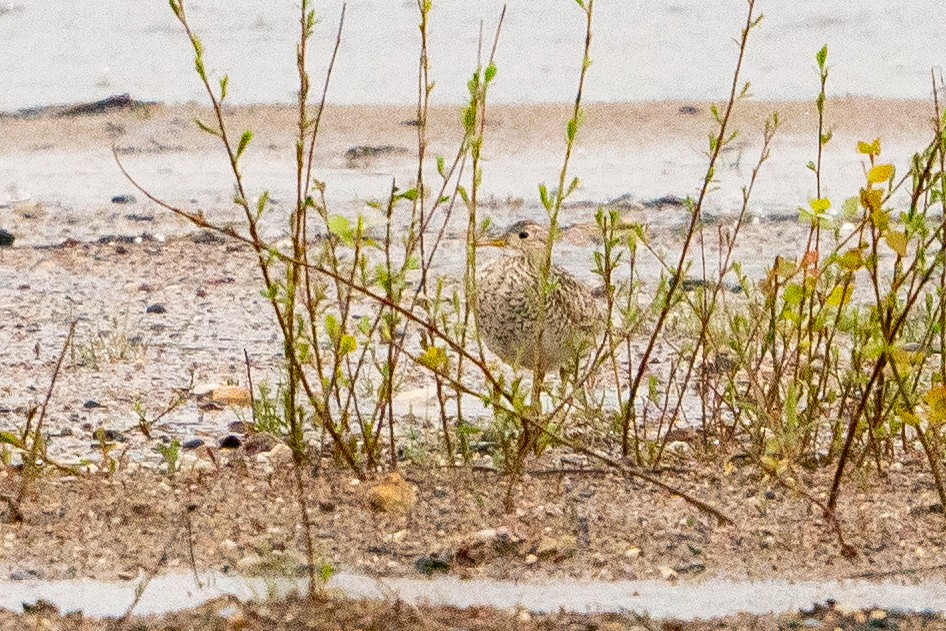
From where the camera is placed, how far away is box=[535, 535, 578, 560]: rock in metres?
3.79

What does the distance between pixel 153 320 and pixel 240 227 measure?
164 cm

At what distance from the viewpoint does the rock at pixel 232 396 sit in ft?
17.2

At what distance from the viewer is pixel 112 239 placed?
25.9ft

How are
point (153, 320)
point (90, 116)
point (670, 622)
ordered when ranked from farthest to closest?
point (90, 116) → point (153, 320) → point (670, 622)

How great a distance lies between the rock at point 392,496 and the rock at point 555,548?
15.4 inches

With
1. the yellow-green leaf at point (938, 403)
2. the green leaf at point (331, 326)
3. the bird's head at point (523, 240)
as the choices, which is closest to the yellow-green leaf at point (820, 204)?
the yellow-green leaf at point (938, 403)

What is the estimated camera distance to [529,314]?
557 centimetres

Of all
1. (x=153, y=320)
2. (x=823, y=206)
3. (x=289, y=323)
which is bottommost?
(x=153, y=320)

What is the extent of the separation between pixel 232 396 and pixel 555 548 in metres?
1.79

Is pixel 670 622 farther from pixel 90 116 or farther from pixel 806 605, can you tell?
pixel 90 116

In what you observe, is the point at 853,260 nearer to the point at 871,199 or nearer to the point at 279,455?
the point at 871,199

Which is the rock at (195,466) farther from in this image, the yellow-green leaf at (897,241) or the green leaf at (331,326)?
the yellow-green leaf at (897,241)

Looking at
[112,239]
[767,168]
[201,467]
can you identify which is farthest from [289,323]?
[767,168]

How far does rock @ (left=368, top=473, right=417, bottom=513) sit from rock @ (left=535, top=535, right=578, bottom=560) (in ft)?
1.28
